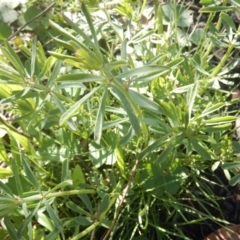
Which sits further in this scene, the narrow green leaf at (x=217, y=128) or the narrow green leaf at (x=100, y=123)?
the narrow green leaf at (x=217, y=128)

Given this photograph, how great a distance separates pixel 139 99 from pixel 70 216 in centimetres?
51

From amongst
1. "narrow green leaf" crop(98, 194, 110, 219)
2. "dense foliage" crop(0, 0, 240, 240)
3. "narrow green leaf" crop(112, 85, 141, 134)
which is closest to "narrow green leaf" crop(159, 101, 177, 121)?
"dense foliage" crop(0, 0, 240, 240)

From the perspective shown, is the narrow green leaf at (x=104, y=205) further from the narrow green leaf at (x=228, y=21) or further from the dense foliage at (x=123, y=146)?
the narrow green leaf at (x=228, y=21)

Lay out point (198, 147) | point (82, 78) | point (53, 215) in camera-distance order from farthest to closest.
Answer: point (198, 147), point (53, 215), point (82, 78)

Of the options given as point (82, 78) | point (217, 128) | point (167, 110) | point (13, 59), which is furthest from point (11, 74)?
point (217, 128)

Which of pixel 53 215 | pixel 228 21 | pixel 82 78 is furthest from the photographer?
pixel 228 21

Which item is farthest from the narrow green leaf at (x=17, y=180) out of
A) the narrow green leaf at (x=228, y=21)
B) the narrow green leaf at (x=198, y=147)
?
the narrow green leaf at (x=228, y=21)

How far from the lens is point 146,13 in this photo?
5.51ft

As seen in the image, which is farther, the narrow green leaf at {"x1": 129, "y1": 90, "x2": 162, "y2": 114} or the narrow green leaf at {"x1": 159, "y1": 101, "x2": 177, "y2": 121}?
the narrow green leaf at {"x1": 159, "y1": 101, "x2": 177, "y2": 121}

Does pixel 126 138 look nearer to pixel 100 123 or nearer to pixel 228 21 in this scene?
pixel 100 123

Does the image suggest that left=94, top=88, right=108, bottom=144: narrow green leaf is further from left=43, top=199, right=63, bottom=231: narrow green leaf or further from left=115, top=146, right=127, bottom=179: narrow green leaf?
left=115, top=146, right=127, bottom=179: narrow green leaf

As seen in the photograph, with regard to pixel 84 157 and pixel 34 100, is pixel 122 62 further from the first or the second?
pixel 84 157

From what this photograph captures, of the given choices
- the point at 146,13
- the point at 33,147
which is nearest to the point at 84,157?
the point at 33,147

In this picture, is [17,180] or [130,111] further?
[17,180]
